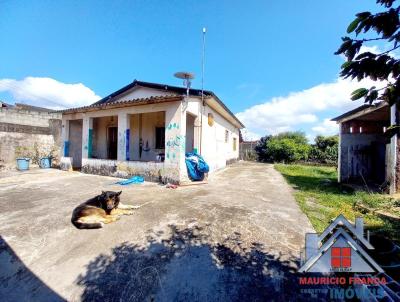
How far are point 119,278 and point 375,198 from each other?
23.2ft

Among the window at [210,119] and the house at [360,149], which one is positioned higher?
A: the window at [210,119]

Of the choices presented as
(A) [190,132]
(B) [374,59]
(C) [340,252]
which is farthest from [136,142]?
(B) [374,59]

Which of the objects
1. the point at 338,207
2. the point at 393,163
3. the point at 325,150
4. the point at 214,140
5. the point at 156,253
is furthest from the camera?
the point at 325,150

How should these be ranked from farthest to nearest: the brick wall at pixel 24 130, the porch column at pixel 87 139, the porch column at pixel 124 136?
the brick wall at pixel 24 130 → the porch column at pixel 87 139 → the porch column at pixel 124 136

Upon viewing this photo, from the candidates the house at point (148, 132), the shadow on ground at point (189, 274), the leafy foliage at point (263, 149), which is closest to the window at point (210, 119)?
the house at point (148, 132)

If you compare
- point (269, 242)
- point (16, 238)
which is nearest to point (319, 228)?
point (269, 242)

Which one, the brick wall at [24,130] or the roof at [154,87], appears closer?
the roof at [154,87]

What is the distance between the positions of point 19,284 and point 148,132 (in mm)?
8860

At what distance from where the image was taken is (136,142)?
1088 cm

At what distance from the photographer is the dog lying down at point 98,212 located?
12.0 feet

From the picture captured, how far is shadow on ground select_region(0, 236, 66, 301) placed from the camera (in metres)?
2.18

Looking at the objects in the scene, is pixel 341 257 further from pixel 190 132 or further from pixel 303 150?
pixel 303 150

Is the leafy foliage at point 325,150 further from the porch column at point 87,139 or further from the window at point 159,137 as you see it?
the porch column at point 87,139

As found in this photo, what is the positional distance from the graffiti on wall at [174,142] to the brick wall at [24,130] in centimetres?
1033
